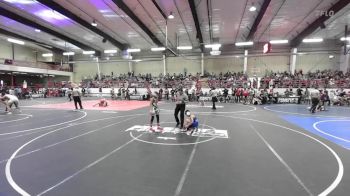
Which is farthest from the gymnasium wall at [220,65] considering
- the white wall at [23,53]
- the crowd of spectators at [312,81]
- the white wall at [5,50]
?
the white wall at [5,50]

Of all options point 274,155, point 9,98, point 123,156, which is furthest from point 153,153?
point 9,98

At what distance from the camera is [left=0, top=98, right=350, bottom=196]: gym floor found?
12.9 ft

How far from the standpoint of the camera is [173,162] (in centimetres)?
522

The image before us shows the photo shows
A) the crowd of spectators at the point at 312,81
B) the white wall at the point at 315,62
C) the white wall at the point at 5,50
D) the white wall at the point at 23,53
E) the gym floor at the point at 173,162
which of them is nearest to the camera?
the gym floor at the point at 173,162

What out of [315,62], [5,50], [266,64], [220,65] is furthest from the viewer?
[220,65]

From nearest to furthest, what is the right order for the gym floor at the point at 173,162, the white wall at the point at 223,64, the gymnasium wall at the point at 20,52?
the gym floor at the point at 173,162
the gymnasium wall at the point at 20,52
the white wall at the point at 223,64

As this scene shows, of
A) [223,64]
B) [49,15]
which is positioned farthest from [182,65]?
[49,15]

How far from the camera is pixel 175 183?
4.12 metres

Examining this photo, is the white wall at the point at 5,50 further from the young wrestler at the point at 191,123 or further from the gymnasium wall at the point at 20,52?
the young wrestler at the point at 191,123

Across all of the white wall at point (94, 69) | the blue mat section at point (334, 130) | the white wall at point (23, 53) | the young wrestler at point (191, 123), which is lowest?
the blue mat section at point (334, 130)

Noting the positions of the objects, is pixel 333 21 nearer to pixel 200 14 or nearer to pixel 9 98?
pixel 200 14

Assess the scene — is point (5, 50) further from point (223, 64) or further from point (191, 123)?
point (191, 123)

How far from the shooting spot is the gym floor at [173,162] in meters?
3.93

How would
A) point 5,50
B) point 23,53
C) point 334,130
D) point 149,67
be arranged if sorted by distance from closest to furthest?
point 334,130 → point 5,50 → point 23,53 → point 149,67
